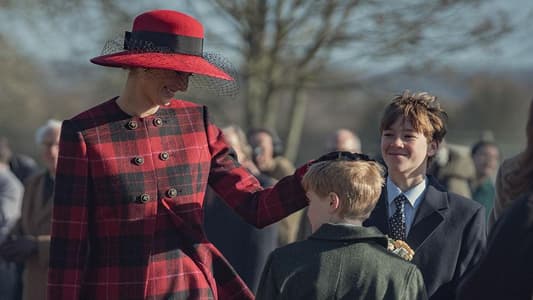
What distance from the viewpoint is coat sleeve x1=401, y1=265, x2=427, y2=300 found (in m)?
3.50

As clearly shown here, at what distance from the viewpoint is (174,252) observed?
3.96 metres

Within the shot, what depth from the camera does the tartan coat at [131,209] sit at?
12.7 feet

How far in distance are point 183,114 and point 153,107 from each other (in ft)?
0.48

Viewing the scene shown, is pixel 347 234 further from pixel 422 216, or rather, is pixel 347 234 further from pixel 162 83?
pixel 162 83

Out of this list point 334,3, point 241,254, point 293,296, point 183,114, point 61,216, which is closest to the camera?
point 293,296

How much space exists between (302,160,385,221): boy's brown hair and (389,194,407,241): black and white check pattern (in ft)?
1.75

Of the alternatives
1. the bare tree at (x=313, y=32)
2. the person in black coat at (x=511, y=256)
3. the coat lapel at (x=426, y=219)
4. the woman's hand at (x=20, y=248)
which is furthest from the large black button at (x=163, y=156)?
the bare tree at (x=313, y=32)

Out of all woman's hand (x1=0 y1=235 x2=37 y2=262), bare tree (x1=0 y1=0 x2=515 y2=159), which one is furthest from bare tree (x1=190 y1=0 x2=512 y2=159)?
woman's hand (x1=0 y1=235 x2=37 y2=262)

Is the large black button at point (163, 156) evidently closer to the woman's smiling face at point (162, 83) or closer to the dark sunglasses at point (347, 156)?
the woman's smiling face at point (162, 83)

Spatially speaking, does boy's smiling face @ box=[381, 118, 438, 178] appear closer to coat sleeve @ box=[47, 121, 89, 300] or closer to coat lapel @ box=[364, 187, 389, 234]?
coat lapel @ box=[364, 187, 389, 234]

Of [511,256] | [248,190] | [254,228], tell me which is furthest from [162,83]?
[254,228]

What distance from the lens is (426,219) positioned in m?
4.11

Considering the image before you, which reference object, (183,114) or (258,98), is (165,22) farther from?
(258,98)

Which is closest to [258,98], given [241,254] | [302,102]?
[302,102]
